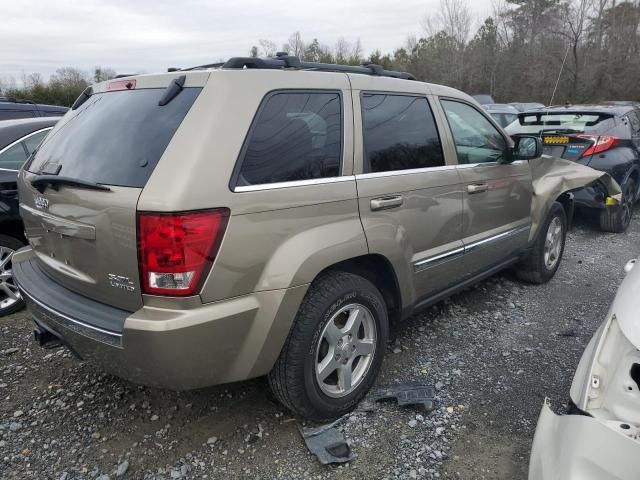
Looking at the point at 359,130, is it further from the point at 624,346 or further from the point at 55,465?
the point at 55,465

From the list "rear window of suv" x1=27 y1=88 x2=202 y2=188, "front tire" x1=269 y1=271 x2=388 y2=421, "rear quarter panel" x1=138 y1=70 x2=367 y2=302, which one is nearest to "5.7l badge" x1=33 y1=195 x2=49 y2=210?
"rear window of suv" x1=27 y1=88 x2=202 y2=188

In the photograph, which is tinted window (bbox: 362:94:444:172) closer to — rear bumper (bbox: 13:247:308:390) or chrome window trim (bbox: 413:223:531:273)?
chrome window trim (bbox: 413:223:531:273)

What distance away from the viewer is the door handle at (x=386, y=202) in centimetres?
264

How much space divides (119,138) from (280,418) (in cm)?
172

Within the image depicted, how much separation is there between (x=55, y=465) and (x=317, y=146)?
6.84 feet

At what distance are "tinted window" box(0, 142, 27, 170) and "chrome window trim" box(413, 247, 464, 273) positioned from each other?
3.56 m

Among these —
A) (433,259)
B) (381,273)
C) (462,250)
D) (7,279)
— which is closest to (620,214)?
(462,250)

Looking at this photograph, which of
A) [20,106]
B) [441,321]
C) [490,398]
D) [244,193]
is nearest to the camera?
[244,193]

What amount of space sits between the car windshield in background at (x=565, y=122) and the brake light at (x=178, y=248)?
19.9 ft

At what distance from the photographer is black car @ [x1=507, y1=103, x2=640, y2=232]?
6.23m

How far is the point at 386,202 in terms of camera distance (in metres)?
2.70

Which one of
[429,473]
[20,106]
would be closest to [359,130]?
[429,473]

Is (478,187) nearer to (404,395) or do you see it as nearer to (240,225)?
(404,395)

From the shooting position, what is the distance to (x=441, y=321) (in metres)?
3.87
